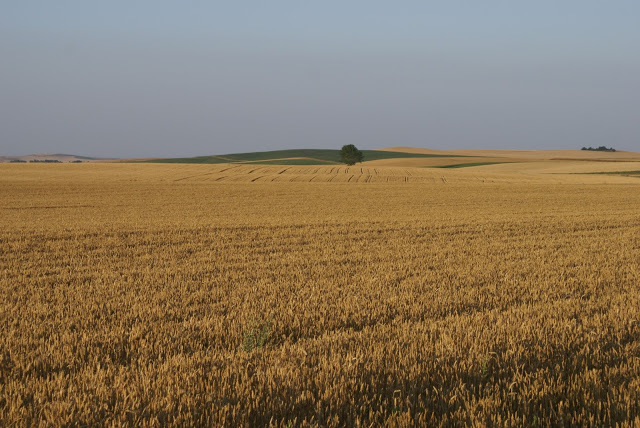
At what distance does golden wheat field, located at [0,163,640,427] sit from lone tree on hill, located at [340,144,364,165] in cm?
8755

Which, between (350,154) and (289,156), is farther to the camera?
(289,156)

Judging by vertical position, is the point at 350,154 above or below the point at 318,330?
above

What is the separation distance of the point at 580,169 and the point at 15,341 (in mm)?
87940

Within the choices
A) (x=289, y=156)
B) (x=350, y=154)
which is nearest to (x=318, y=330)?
(x=350, y=154)

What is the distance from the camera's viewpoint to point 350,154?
103m

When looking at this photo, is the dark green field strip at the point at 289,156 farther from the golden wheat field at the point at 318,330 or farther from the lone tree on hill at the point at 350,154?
the golden wheat field at the point at 318,330

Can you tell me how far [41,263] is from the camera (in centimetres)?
1120

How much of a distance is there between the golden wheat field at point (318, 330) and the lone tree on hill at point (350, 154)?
87.6 meters

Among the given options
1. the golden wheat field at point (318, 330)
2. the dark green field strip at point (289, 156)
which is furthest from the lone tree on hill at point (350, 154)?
the golden wheat field at point (318, 330)

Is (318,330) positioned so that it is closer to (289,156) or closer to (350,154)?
(350,154)

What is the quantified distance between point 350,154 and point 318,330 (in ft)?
322

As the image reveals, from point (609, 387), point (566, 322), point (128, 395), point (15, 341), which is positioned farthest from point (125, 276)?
point (609, 387)

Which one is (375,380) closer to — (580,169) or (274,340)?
(274,340)

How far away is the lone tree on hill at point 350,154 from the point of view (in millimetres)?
102812
